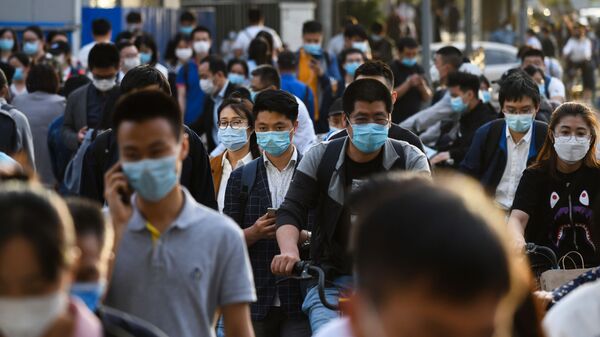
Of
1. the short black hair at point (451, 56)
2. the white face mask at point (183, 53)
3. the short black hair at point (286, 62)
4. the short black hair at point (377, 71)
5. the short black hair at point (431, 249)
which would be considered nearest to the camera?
the short black hair at point (431, 249)

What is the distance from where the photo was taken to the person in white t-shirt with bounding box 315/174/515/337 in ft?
8.75

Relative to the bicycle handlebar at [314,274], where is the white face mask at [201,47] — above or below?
above

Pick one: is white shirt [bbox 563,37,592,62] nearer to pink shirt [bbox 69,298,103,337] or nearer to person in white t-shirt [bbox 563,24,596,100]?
person in white t-shirt [bbox 563,24,596,100]

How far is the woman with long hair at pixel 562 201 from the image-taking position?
7781mm

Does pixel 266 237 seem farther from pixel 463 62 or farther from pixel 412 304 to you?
pixel 463 62

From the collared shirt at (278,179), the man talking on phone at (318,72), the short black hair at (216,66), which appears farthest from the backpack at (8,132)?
the man talking on phone at (318,72)

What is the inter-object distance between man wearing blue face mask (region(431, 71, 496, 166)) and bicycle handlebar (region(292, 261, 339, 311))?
19.3ft

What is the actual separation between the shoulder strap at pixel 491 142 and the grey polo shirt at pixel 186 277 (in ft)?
17.5

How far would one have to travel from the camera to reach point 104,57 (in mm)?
11773

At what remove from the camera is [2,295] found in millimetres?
3186

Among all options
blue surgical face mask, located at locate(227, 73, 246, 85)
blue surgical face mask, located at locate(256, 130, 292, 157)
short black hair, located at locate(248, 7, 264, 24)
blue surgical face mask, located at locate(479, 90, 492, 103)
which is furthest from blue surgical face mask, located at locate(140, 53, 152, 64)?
blue surgical face mask, located at locate(256, 130, 292, 157)

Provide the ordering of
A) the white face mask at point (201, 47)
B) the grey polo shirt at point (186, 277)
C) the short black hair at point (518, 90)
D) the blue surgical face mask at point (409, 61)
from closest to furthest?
the grey polo shirt at point (186, 277) < the short black hair at point (518, 90) < the blue surgical face mask at point (409, 61) < the white face mask at point (201, 47)

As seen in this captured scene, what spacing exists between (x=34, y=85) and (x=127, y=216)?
30.3 feet

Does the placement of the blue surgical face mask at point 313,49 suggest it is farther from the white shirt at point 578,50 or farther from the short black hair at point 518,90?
the white shirt at point 578,50
